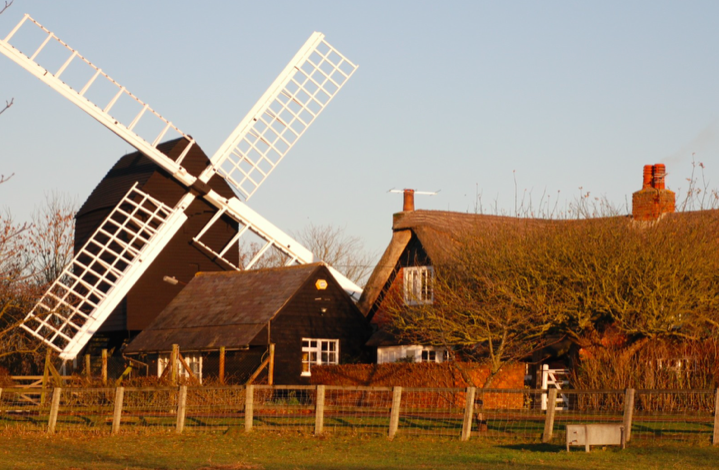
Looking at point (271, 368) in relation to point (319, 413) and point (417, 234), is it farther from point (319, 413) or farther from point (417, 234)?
point (319, 413)

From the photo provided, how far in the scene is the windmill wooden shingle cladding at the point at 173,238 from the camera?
33125 millimetres

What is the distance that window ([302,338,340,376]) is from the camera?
102 feet

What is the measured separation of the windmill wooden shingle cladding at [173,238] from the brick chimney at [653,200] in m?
13.6

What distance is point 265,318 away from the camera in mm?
30141

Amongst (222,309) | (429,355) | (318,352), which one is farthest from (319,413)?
(222,309)

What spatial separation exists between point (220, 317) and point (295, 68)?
966cm

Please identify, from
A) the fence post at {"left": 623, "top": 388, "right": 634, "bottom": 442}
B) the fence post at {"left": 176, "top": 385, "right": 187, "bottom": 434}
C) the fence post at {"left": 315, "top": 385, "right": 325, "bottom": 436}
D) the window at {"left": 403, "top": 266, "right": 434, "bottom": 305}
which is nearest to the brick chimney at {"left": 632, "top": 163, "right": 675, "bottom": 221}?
the window at {"left": 403, "top": 266, "right": 434, "bottom": 305}

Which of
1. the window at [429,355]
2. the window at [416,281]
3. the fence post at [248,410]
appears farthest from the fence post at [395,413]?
the window at [429,355]

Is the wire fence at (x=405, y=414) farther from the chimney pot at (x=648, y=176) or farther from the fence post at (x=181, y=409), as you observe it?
the chimney pot at (x=648, y=176)

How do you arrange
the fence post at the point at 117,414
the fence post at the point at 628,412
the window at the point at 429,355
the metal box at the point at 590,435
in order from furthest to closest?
the window at the point at 429,355 → the fence post at the point at 117,414 → the fence post at the point at 628,412 → the metal box at the point at 590,435

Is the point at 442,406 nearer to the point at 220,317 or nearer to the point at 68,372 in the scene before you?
the point at 220,317

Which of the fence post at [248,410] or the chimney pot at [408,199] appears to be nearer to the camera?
the fence post at [248,410]

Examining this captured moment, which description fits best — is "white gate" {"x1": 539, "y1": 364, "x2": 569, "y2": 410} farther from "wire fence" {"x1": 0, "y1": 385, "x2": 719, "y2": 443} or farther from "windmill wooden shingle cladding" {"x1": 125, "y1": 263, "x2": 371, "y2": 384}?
"windmill wooden shingle cladding" {"x1": 125, "y1": 263, "x2": 371, "y2": 384}

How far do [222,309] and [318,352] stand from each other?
3534mm
